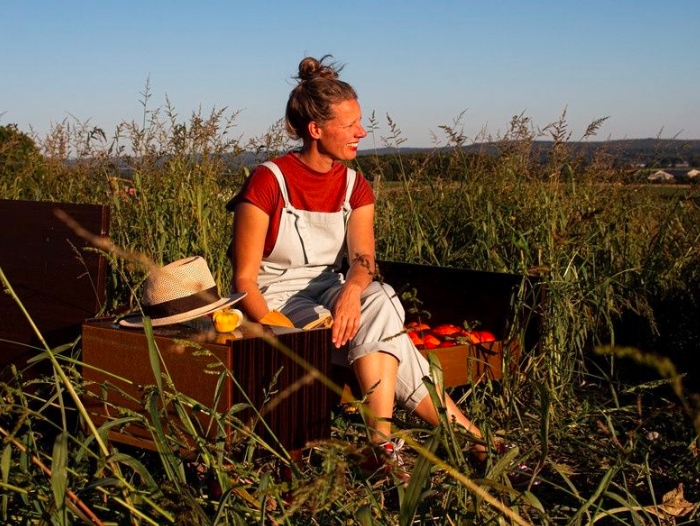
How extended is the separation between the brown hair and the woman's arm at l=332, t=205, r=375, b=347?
1.39 feet

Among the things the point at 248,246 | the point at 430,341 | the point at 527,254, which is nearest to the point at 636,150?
the point at 527,254

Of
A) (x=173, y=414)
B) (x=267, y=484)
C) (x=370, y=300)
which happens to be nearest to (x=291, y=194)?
(x=370, y=300)

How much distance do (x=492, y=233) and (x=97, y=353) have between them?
8.26 ft

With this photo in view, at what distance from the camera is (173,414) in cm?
290

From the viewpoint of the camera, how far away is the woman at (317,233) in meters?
3.56

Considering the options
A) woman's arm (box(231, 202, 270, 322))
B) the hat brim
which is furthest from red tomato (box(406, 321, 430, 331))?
the hat brim

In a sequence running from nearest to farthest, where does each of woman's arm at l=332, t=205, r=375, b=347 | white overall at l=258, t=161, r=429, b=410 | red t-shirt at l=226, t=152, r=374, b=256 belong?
woman's arm at l=332, t=205, r=375, b=347
white overall at l=258, t=161, r=429, b=410
red t-shirt at l=226, t=152, r=374, b=256

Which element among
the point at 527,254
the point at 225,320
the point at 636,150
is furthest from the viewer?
the point at 636,150

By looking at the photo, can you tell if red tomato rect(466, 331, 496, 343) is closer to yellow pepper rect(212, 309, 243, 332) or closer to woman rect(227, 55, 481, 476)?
woman rect(227, 55, 481, 476)

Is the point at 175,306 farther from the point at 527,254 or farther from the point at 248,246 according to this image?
the point at 527,254

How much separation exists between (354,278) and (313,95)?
32.6 inches

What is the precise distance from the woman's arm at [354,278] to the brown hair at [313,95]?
422 mm

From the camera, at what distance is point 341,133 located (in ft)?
13.0

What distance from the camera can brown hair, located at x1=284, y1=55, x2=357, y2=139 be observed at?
3.97 meters
